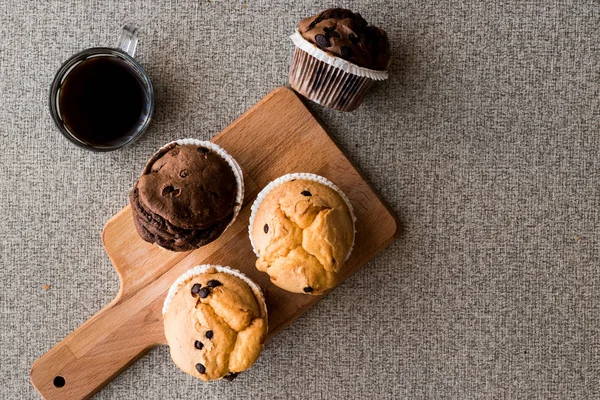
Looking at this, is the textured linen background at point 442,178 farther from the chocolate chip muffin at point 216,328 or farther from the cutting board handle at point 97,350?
the chocolate chip muffin at point 216,328

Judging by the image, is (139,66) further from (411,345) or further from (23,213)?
(411,345)

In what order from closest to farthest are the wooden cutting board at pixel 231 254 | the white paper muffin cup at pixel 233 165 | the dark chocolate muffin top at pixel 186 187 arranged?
1. the dark chocolate muffin top at pixel 186 187
2. the white paper muffin cup at pixel 233 165
3. the wooden cutting board at pixel 231 254

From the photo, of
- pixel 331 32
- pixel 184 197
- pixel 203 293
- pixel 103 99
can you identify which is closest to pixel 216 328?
pixel 203 293

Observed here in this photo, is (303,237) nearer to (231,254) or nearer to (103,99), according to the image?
(231,254)

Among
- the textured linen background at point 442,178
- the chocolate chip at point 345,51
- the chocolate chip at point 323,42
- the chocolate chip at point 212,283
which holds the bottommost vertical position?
the textured linen background at point 442,178

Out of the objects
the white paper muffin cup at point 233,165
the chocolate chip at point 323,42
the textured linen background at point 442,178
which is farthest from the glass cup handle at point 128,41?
the chocolate chip at point 323,42

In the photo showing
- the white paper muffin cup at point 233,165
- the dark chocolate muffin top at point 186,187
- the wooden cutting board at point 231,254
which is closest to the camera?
the dark chocolate muffin top at point 186,187

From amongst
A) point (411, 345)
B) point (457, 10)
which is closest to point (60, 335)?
point (411, 345)

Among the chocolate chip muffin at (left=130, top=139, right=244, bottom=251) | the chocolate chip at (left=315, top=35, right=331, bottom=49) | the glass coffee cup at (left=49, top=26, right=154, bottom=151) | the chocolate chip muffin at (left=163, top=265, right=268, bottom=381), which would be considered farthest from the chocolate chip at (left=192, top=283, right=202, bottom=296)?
the chocolate chip at (left=315, top=35, right=331, bottom=49)
